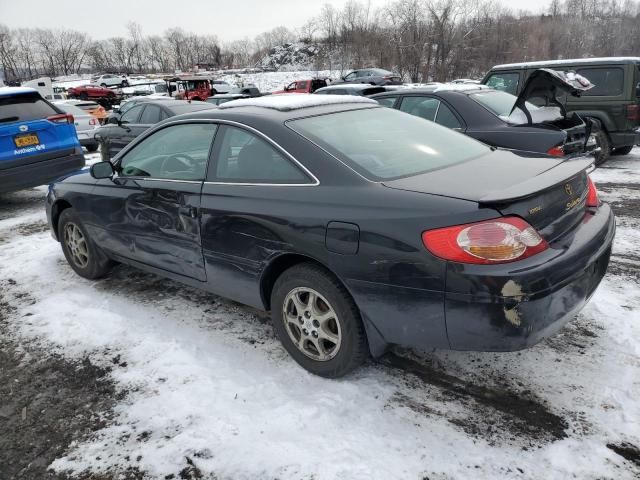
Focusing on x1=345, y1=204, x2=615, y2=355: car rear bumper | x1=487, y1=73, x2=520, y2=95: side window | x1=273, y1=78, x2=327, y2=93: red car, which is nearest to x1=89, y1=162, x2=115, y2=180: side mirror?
x1=345, y1=204, x2=615, y2=355: car rear bumper

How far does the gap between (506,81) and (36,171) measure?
826 centimetres

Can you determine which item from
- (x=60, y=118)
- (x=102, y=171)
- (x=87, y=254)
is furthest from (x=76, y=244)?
(x=60, y=118)

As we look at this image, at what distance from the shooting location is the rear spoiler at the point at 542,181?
2.16 meters

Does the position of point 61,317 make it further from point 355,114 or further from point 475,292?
point 475,292

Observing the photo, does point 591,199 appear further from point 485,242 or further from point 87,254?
point 87,254

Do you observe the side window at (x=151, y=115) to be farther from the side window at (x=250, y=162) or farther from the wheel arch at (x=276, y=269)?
the wheel arch at (x=276, y=269)

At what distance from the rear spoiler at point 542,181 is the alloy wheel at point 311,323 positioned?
3.40 feet

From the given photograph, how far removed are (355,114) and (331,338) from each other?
5.07 feet

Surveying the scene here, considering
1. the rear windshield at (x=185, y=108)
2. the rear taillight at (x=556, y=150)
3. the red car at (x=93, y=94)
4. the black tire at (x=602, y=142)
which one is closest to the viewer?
the rear taillight at (x=556, y=150)

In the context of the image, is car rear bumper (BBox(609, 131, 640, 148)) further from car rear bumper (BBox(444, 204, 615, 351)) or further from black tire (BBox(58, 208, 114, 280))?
black tire (BBox(58, 208, 114, 280))

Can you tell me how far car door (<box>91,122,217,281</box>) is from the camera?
128 inches

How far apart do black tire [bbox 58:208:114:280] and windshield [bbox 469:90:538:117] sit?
4.77m

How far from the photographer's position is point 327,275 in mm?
2582

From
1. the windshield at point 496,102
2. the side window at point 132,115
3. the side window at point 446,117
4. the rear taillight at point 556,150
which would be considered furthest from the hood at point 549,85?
the side window at point 132,115
